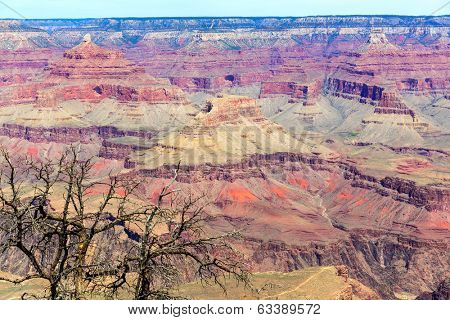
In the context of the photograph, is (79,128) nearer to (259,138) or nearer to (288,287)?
(259,138)

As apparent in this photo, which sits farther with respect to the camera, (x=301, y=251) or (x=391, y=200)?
(x=391, y=200)

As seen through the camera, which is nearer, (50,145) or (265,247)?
(265,247)

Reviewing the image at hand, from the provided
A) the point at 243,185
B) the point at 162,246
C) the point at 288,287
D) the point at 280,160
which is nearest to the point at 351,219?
the point at 243,185

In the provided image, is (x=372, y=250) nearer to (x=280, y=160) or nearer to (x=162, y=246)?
(x=280, y=160)

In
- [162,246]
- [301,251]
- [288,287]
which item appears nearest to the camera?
[162,246]

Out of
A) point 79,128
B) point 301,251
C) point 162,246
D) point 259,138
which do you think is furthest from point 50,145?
point 162,246

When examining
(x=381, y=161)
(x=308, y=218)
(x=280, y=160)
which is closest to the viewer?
(x=308, y=218)

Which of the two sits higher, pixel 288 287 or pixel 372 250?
pixel 288 287

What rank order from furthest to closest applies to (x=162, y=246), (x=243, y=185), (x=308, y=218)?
(x=243, y=185), (x=308, y=218), (x=162, y=246)
